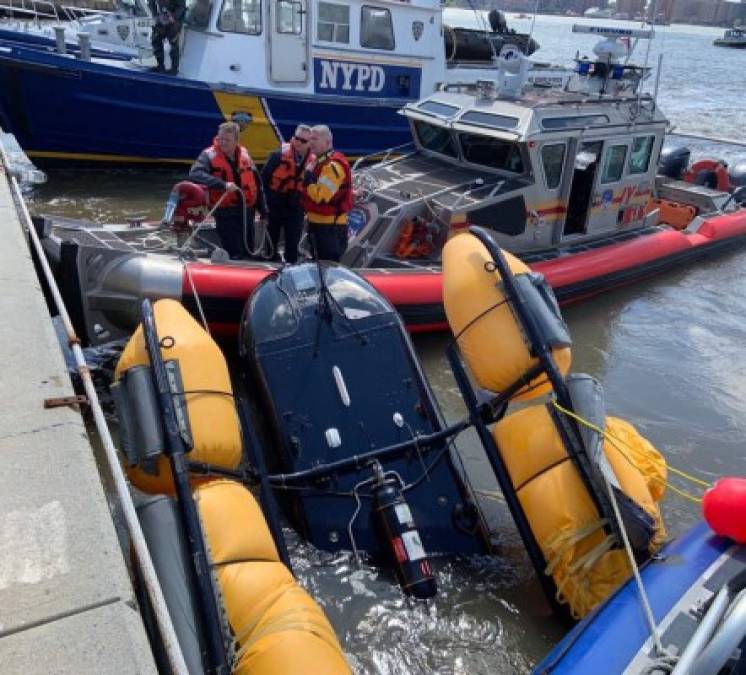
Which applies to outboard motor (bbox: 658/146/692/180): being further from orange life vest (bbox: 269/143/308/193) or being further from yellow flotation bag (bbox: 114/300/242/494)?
yellow flotation bag (bbox: 114/300/242/494)

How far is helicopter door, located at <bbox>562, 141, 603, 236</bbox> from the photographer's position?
277 inches

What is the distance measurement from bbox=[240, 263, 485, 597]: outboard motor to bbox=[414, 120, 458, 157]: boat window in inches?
133

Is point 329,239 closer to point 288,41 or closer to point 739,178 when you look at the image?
point 288,41

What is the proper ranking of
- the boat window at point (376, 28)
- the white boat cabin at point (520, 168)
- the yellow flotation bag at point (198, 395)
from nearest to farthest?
the yellow flotation bag at point (198, 395) < the white boat cabin at point (520, 168) < the boat window at point (376, 28)

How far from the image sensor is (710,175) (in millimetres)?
10383

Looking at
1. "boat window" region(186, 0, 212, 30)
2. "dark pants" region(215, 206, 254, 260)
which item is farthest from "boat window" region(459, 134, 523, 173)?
"boat window" region(186, 0, 212, 30)

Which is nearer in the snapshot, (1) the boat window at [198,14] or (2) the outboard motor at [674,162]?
(1) the boat window at [198,14]

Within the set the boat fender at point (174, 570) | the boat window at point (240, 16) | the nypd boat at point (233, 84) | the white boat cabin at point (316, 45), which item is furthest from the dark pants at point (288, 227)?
the boat window at point (240, 16)

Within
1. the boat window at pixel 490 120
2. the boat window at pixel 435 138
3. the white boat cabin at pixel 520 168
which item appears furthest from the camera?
the boat window at pixel 435 138

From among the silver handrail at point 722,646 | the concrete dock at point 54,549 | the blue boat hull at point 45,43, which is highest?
the blue boat hull at point 45,43

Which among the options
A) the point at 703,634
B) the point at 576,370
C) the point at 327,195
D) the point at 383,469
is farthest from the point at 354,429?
the point at 576,370

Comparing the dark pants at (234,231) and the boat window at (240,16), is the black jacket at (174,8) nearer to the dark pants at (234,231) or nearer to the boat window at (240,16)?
the boat window at (240,16)

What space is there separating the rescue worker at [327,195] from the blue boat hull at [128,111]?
466cm

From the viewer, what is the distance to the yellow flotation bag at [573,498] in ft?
9.98
